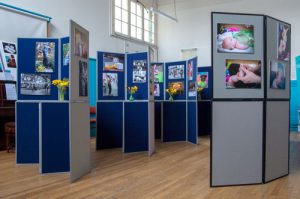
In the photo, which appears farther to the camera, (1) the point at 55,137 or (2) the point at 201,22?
(2) the point at 201,22

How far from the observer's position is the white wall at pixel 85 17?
7.29 meters

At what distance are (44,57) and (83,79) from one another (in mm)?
1008

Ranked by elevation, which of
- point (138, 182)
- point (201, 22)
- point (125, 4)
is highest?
point (125, 4)

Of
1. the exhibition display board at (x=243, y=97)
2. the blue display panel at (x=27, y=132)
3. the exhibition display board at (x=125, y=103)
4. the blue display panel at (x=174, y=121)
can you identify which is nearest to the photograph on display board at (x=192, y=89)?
the blue display panel at (x=174, y=121)

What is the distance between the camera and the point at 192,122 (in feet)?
21.6

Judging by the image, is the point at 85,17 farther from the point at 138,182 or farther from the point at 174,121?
the point at 138,182

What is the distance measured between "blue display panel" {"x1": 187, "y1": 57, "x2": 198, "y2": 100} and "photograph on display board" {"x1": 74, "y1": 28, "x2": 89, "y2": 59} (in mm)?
3108

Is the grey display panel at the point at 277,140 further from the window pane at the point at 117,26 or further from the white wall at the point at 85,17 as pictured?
the window pane at the point at 117,26

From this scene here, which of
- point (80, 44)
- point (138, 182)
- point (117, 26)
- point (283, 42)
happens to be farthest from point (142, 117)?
point (117, 26)

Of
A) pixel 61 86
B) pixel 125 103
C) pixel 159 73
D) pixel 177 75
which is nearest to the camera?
pixel 61 86

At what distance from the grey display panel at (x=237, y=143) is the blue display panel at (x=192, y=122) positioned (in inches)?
119

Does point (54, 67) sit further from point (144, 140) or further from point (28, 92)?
point (144, 140)

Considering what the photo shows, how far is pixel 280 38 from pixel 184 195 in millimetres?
2300

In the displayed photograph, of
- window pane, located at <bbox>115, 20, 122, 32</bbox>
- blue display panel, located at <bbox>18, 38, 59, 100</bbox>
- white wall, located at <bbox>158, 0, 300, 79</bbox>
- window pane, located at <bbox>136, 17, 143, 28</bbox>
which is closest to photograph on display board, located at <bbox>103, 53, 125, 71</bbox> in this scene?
blue display panel, located at <bbox>18, 38, 59, 100</bbox>
